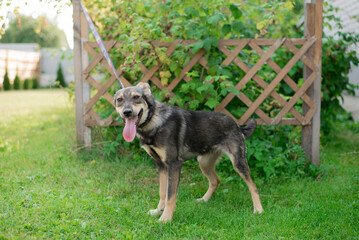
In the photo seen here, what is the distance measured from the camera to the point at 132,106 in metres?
3.25

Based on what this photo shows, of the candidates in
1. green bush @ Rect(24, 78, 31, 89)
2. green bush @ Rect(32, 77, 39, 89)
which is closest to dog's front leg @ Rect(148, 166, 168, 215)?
green bush @ Rect(24, 78, 31, 89)

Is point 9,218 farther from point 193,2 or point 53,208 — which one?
point 193,2

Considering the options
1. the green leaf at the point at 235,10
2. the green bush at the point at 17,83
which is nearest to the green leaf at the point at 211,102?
the green leaf at the point at 235,10

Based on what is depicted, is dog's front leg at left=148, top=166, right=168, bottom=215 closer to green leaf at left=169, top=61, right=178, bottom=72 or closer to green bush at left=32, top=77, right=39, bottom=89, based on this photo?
green leaf at left=169, top=61, right=178, bottom=72

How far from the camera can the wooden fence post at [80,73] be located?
16.1 ft

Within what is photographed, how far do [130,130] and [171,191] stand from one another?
0.77 m

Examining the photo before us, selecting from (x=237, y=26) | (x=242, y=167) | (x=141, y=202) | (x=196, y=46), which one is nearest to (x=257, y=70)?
(x=237, y=26)

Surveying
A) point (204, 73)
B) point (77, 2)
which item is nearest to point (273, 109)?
point (204, 73)

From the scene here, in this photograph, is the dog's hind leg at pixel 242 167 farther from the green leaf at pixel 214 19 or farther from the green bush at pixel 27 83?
the green bush at pixel 27 83

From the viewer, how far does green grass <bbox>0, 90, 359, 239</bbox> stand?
3023mm

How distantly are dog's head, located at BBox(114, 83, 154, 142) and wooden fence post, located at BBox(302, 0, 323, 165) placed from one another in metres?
2.67

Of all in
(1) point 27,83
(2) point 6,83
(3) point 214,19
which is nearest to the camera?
(3) point 214,19

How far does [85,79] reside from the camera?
16.5 feet

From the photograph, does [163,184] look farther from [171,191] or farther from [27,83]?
[27,83]
